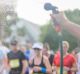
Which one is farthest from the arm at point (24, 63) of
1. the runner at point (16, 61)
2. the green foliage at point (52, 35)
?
the green foliage at point (52, 35)

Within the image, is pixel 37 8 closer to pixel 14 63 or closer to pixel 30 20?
pixel 30 20

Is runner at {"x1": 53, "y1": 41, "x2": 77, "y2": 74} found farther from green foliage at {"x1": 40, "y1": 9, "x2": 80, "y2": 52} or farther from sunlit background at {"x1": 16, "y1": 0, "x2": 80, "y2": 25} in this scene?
sunlit background at {"x1": 16, "y1": 0, "x2": 80, "y2": 25}

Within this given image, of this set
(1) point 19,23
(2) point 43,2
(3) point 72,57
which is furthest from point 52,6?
(3) point 72,57

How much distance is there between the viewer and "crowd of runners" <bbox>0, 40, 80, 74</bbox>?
3.51 meters

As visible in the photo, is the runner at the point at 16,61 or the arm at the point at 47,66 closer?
the arm at the point at 47,66

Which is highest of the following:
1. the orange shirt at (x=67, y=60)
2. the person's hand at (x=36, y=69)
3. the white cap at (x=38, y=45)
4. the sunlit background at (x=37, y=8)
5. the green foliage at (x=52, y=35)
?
the sunlit background at (x=37, y=8)

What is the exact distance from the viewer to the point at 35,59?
3.53m

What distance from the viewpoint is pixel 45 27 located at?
3.39m

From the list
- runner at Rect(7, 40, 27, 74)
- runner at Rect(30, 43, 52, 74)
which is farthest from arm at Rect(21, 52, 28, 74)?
runner at Rect(30, 43, 52, 74)

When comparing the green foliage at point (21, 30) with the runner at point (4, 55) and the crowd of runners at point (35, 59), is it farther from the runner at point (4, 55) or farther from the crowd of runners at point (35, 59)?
the runner at point (4, 55)

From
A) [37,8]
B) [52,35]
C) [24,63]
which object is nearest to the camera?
[52,35]

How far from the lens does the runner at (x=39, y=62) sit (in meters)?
3.51

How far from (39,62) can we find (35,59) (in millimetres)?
66

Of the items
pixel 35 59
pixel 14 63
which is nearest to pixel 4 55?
pixel 14 63
